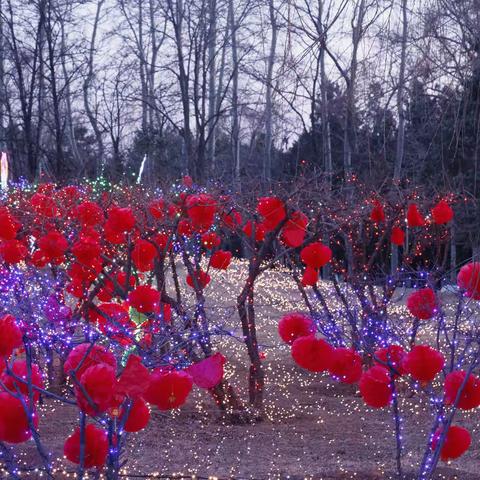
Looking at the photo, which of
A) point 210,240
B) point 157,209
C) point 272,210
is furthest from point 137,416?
point 210,240

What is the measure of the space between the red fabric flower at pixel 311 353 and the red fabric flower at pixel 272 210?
4.93ft

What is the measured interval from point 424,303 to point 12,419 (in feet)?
9.47

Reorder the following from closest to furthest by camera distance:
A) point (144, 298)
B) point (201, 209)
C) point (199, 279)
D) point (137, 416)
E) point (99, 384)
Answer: point (99, 384)
point (137, 416)
point (144, 298)
point (201, 209)
point (199, 279)

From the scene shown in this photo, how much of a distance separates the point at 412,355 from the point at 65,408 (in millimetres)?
3382

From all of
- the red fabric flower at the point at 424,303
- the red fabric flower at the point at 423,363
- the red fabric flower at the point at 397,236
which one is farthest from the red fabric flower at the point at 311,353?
the red fabric flower at the point at 397,236

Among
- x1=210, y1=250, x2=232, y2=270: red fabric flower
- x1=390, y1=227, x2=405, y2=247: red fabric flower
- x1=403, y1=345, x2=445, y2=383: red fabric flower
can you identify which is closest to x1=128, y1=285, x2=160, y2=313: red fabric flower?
x1=210, y1=250, x2=232, y2=270: red fabric flower

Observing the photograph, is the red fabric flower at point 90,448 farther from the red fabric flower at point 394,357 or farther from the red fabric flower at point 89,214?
the red fabric flower at point 89,214

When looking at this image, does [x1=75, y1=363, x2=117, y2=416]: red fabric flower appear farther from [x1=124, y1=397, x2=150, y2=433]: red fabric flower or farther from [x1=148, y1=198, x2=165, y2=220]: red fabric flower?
[x1=148, y1=198, x2=165, y2=220]: red fabric flower

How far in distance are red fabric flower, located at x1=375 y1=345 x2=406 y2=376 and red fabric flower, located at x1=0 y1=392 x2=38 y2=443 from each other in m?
1.98

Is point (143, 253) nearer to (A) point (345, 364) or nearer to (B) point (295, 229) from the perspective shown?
(B) point (295, 229)

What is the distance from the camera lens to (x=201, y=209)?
6.28m

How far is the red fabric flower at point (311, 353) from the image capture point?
4.77 meters

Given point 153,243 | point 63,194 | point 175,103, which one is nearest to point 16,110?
point 175,103

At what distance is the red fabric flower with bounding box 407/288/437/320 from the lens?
5.50m
